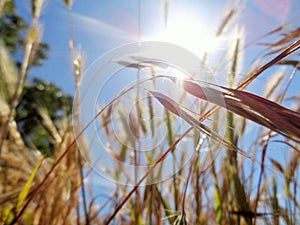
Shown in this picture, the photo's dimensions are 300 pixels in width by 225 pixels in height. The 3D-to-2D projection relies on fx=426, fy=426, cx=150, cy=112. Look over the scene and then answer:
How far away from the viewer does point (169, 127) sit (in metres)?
0.78

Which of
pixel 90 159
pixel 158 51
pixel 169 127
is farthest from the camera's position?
pixel 169 127

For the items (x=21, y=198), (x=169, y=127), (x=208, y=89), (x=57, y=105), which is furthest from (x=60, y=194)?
(x=57, y=105)

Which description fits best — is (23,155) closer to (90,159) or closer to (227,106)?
(90,159)

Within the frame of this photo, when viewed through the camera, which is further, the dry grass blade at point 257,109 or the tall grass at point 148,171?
the tall grass at point 148,171

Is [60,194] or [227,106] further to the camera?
[60,194]

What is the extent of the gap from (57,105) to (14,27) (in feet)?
6.96

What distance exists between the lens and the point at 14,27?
10141 mm

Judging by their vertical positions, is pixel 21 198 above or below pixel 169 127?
below

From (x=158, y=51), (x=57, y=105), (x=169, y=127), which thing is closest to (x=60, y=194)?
(x=169, y=127)

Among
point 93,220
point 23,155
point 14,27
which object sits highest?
point 14,27

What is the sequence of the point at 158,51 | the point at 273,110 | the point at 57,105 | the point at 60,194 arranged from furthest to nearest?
the point at 57,105
the point at 60,194
the point at 158,51
the point at 273,110

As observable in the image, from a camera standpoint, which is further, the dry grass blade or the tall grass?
the tall grass

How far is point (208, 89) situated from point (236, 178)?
0.52 m

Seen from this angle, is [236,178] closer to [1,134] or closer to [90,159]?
[90,159]
